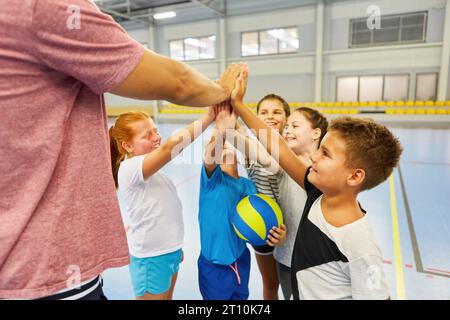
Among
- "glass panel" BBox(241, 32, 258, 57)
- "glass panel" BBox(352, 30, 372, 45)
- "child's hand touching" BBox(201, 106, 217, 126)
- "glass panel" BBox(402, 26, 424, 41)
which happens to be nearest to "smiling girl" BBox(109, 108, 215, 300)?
"child's hand touching" BBox(201, 106, 217, 126)

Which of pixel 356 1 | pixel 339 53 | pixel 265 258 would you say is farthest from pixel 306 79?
pixel 265 258

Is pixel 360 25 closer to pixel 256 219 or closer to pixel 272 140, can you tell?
pixel 272 140

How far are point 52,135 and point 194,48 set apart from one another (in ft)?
69.1

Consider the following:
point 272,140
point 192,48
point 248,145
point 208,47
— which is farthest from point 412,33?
point 272,140

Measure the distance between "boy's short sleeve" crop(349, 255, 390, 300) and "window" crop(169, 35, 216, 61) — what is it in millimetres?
19850

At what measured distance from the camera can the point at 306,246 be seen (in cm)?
159

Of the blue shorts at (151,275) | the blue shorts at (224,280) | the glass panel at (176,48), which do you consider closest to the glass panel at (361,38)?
the glass panel at (176,48)

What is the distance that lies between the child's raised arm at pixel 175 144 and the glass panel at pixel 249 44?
59.1 ft

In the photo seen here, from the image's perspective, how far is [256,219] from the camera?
1791 millimetres

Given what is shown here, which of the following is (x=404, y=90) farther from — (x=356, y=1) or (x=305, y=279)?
(x=305, y=279)

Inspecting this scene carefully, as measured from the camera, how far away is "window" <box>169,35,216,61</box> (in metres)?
20.0

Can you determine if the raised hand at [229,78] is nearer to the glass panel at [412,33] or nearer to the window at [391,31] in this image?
the window at [391,31]

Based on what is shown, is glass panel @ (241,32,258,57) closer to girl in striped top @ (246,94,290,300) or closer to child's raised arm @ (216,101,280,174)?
girl in striped top @ (246,94,290,300)

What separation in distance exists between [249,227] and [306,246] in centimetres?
35
